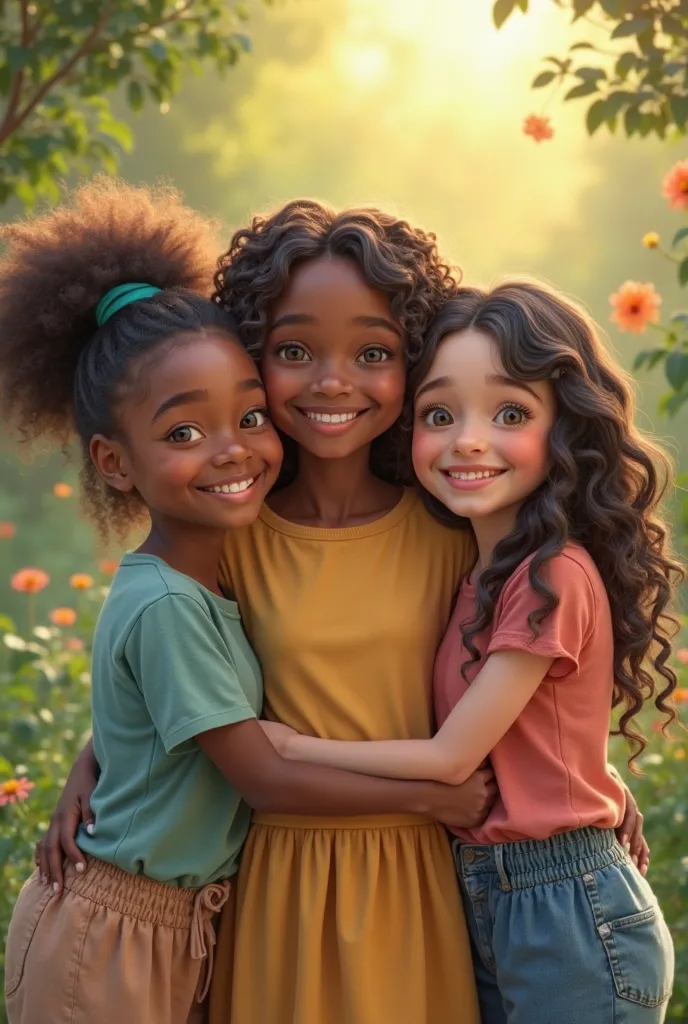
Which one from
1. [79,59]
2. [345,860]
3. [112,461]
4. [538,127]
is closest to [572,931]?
[345,860]

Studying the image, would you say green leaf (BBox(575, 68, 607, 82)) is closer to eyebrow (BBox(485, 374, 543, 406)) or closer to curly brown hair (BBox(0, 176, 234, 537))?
curly brown hair (BBox(0, 176, 234, 537))

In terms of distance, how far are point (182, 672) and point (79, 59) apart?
7.73 ft

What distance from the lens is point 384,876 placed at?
206 cm

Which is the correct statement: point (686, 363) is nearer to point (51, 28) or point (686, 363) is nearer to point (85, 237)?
point (85, 237)

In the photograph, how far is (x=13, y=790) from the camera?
2.87 meters

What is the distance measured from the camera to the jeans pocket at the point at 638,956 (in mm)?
1923

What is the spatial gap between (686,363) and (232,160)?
32.8 feet

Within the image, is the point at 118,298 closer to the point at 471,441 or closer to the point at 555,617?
the point at 471,441

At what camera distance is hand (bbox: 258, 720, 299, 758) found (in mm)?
2014

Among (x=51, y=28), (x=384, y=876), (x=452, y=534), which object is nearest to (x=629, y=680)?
(x=452, y=534)

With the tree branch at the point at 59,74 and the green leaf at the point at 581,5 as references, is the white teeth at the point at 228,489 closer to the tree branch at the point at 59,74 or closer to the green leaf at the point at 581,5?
the green leaf at the point at 581,5

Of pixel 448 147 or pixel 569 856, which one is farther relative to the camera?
pixel 448 147

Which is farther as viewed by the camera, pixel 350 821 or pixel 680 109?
pixel 680 109

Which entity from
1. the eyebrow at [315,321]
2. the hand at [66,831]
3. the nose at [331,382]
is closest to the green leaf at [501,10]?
the eyebrow at [315,321]
